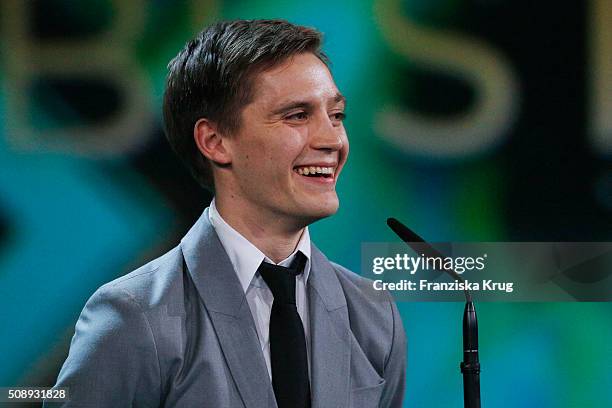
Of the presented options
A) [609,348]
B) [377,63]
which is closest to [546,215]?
[609,348]

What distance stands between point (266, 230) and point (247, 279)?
10cm

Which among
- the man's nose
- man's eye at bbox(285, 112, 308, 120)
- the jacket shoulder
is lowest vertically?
the jacket shoulder

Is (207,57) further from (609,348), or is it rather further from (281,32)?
(609,348)

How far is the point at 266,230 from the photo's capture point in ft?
5.69

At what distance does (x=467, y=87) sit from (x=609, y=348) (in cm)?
63

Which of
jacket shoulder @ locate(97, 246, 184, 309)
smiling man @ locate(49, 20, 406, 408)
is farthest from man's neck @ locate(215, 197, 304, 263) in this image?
jacket shoulder @ locate(97, 246, 184, 309)

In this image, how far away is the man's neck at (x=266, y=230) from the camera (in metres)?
1.73

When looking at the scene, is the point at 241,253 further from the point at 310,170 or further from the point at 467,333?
the point at 467,333

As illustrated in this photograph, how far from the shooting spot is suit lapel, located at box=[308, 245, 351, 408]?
1.68 meters

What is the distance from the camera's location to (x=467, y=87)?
2033mm

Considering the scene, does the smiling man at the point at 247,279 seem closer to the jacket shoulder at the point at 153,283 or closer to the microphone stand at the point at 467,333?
the jacket shoulder at the point at 153,283

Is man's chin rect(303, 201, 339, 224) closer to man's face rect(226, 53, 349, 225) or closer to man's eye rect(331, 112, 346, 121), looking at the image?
man's face rect(226, 53, 349, 225)

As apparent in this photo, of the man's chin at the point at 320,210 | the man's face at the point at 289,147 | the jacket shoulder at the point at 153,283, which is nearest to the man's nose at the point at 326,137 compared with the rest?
the man's face at the point at 289,147

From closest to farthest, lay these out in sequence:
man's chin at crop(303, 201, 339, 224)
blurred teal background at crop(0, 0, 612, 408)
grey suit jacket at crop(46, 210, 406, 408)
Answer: grey suit jacket at crop(46, 210, 406, 408), man's chin at crop(303, 201, 339, 224), blurred teal background at crop(0, 0, 612, 408)
